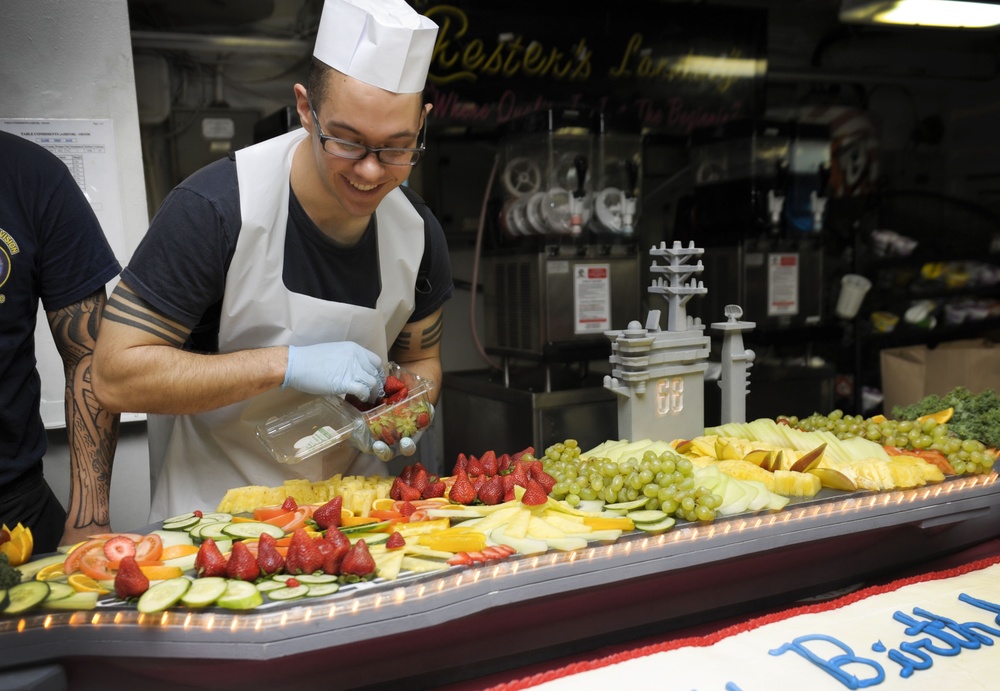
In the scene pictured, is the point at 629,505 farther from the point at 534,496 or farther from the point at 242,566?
the point at 242,566

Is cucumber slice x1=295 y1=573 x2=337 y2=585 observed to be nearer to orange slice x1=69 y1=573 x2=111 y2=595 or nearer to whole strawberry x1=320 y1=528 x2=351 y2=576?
whole strawberry x1=320 y1=528 x2=351 y2=576

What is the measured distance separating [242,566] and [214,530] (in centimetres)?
31

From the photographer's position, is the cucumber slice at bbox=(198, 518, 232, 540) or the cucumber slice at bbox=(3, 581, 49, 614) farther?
the cucumber slice at bbox=(198, 518, 232, 540)

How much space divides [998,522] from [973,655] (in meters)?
0.83

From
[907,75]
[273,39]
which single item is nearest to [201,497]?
[273,39]

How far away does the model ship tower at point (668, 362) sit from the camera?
2416 millimetres

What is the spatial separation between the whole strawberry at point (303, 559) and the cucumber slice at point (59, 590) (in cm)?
39

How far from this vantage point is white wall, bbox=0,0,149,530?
2961 millimetres

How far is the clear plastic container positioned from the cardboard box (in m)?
4.04

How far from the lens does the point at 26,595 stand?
4.72ft

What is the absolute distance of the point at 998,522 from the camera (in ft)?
7.95

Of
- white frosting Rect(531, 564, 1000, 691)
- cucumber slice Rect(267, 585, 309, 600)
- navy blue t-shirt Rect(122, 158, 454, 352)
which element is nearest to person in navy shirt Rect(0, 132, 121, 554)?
navy blue t-shirt Rect(122, 158, 454, 352)

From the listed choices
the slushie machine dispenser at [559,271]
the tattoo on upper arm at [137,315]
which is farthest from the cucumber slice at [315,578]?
the slushie machine dispenser at [559,271]

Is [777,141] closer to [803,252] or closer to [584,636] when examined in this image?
[803,252]
